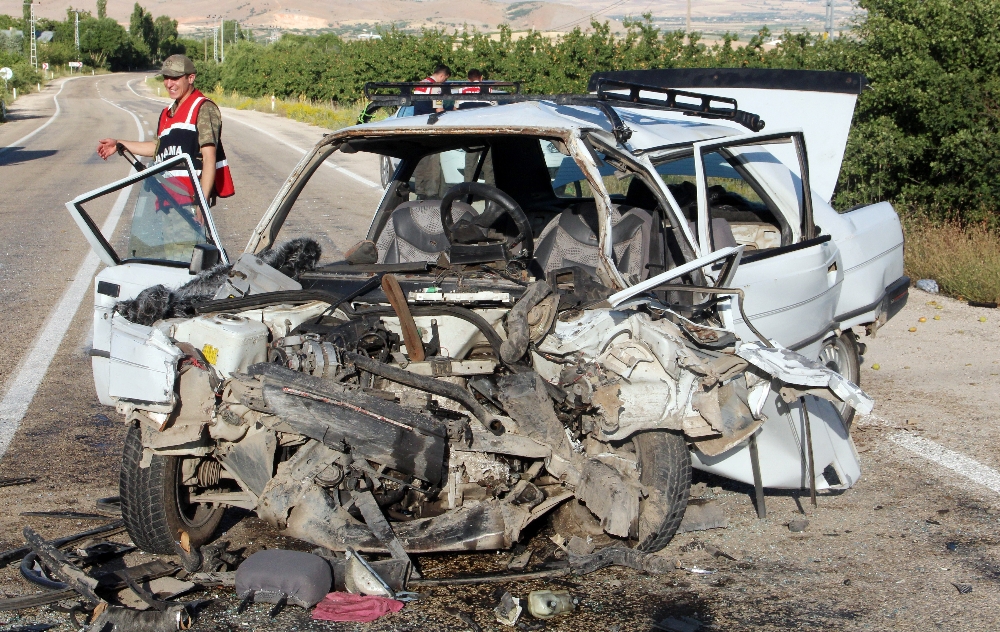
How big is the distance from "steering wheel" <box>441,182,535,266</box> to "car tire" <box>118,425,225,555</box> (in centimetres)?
175

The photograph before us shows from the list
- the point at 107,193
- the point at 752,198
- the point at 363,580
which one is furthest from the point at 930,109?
the point at 363,580

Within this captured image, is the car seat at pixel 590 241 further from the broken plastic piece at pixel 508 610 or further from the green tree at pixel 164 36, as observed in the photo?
the green tree at pixel 164 36

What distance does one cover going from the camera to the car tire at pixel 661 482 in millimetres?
4184

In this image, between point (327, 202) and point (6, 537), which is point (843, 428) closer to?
point (6, 537)

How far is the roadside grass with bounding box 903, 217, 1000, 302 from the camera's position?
9.29 metres

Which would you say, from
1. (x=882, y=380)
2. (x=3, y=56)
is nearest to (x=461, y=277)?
(x=882, y=380)

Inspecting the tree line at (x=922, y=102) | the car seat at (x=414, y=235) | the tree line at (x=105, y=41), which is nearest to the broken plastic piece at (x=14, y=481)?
the car seat at (x=414, y=235)

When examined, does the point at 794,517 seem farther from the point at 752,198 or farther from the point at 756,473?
the point at 752,198

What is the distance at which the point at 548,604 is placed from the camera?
3738 millimetres

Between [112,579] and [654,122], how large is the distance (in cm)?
371

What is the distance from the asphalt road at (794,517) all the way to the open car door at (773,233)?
2.95 ft

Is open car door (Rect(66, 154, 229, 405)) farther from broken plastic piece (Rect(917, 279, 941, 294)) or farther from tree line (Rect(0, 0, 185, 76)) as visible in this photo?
tree line (Rect(0, 0, 185, 76))

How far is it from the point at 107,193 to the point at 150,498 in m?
1.88

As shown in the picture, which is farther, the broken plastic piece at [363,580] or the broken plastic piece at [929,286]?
the broken plastic piece at [929,286]
